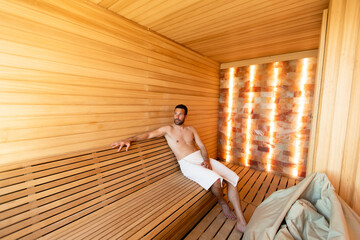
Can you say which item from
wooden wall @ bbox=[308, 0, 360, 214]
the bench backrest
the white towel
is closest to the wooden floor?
the white towel

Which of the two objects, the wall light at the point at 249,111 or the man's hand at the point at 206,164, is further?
the wall light at the point at 249,111

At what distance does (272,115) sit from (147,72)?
2.85 meters

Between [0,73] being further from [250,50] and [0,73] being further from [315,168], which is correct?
[250,50]

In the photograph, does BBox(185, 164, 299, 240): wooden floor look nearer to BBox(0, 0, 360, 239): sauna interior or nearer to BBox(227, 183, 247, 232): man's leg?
BBox(227, 183, 247, 232): man's leg

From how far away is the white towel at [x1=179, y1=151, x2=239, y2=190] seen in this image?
213cm

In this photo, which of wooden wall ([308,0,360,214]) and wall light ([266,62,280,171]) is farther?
wall light ([266,62,280,171])

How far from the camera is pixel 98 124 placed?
201 cm

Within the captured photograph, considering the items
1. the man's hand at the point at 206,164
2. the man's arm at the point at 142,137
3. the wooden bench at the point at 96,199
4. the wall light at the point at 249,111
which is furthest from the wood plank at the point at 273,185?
the man's arm at the point at 142,137

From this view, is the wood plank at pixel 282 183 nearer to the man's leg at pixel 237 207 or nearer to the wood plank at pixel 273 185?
the wood plank at pixel 273 185

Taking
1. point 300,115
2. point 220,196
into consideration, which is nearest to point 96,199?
point 220,196

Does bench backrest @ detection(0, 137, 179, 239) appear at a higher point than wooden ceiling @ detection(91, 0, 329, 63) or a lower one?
lower

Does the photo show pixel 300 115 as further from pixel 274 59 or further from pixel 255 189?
pixel 255 189

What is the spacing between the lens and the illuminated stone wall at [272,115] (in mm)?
3371

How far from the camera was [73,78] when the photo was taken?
5.86ft
